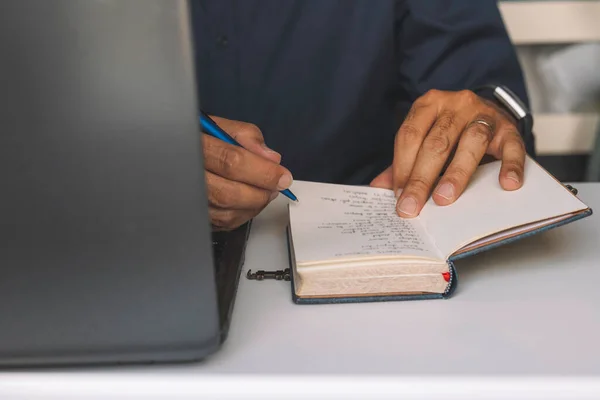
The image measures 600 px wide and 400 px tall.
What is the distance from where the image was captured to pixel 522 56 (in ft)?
6.11

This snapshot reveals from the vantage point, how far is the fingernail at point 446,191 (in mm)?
649

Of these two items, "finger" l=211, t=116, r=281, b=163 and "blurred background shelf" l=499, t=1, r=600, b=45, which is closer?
"finger" l=211, t=116, r=281, b=163

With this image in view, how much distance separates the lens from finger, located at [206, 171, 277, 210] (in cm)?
63

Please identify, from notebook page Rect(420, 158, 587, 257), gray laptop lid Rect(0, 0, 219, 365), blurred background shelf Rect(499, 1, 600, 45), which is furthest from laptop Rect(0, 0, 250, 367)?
blurred background shelf Rect(499, 1, 600, 45)

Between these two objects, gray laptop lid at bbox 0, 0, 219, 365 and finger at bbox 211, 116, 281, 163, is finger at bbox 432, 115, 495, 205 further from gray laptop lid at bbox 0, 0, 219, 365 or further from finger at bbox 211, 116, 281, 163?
gray laptop lid at bbox 0, 0, 219, 365

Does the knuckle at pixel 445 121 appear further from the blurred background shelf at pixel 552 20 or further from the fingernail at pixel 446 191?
the blurred background shelf at pixel 552 20

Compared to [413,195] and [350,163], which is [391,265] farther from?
[350,163]

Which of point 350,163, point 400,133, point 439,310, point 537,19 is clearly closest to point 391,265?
point 439,310

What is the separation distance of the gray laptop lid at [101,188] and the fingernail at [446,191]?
31cm

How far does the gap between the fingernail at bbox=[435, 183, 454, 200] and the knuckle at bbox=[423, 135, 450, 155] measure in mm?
67

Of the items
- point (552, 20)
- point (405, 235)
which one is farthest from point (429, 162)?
point (552, 20)

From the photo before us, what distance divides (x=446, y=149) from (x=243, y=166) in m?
0.25

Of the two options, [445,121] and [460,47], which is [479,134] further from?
[460,47]
